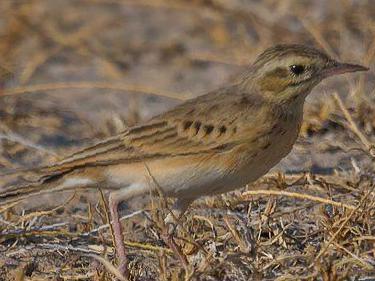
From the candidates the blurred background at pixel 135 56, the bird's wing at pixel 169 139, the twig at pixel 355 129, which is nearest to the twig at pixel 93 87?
the blurred background at pixel 135 56

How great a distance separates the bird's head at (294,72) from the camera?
5.85 m

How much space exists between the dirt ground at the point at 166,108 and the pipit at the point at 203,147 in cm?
15

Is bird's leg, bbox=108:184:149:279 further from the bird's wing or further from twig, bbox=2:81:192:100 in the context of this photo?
twig, bbox=2:81:192:100

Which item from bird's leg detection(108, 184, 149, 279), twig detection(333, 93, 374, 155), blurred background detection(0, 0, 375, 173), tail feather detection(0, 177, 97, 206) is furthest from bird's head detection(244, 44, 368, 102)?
Result: blurred background detection(0, 0, 375, 173)

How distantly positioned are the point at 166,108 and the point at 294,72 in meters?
3.02

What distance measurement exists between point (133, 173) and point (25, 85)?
3.75 m

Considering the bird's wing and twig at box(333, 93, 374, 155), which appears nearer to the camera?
the bird's wing

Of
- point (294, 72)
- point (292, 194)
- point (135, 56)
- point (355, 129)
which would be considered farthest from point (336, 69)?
point (135, 56)

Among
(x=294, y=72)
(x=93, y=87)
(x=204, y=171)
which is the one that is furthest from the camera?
(x=93, y=87)

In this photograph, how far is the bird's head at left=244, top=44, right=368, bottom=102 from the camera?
19.2 feet

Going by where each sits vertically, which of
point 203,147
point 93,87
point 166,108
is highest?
point 203,147

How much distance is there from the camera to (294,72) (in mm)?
5852

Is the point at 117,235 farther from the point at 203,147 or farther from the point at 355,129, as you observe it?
the point at 355,129

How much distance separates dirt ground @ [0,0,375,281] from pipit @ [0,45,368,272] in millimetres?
149
